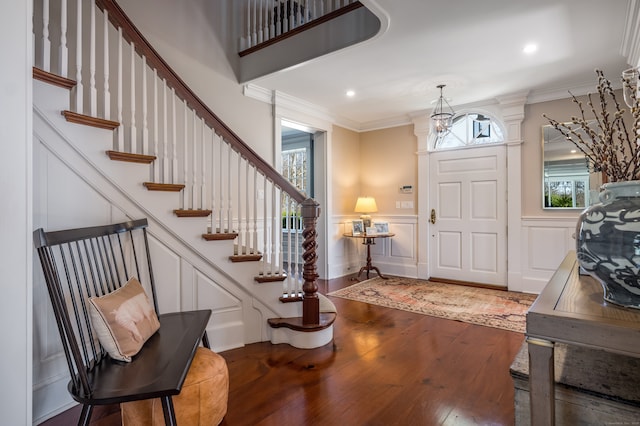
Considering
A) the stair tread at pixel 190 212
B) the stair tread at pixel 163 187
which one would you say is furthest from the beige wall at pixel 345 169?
the stair tread at pixel 163 187

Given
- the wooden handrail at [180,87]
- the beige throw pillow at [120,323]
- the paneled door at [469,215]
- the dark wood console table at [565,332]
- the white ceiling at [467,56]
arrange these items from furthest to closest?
the paneled door at [469,215] < the white ceiling at [467,56] < the wooden handrail at [180,87] < the beige throw pillow at [120,323] < the dark wood console table at [565,332]

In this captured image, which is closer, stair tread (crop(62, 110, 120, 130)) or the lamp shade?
stair tread (crop(62, 110, 120, 130))

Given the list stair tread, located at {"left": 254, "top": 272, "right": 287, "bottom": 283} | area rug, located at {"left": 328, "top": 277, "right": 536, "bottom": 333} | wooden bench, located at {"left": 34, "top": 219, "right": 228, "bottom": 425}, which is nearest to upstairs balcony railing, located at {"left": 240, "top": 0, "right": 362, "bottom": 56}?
stair tread, located at {"left": 254, "top": 272, "right": 287, "bottom": 283}

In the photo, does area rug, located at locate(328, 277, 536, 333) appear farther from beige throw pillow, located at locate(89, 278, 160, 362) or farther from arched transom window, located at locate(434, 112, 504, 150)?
beige throw pillow, located at locate(89, 278, 160, 362)

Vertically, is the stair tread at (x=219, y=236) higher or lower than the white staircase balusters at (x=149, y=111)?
lower

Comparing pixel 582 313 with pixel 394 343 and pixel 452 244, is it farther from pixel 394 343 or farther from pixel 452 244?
pixel 452 244

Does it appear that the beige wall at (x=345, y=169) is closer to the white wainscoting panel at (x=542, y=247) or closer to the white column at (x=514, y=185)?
the white column at (x=514, y=185)

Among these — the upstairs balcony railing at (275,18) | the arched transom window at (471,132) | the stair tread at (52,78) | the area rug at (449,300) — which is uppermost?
the upstairs balcony railing at (275,18)

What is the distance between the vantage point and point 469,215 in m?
4.66

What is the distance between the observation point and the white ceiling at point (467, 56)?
245cm

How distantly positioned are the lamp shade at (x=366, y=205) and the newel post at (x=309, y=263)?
2.71 meters

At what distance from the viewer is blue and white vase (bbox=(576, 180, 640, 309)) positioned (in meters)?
0.79

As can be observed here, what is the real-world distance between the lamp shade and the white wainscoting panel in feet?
6.76

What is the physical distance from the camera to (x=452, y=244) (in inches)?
189
